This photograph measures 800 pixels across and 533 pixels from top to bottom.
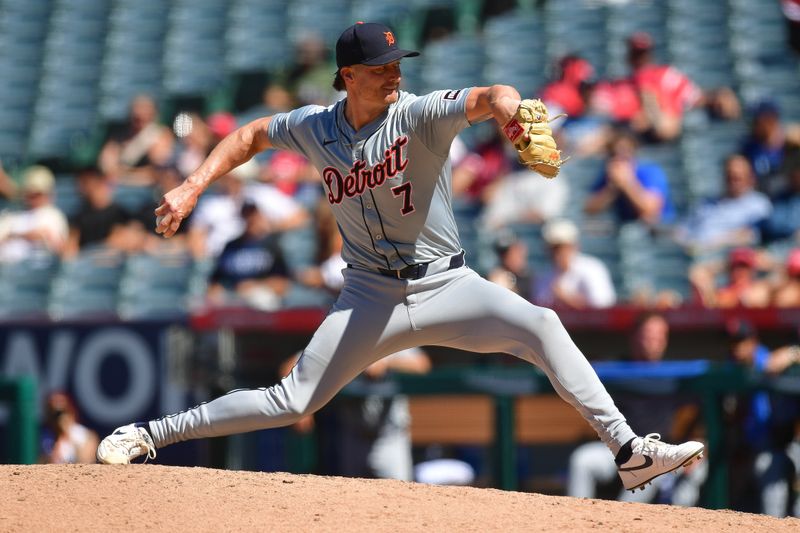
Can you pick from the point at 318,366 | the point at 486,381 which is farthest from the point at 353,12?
the point at 318,366

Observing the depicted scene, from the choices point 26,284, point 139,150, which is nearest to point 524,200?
point 139,150

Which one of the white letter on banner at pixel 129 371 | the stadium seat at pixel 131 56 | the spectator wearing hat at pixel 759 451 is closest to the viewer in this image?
the spectator wearing hat at pixel 759 451

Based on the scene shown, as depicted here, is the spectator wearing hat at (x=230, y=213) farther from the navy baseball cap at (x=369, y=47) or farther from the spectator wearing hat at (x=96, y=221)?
the navy baseball cap at (x=369, y=47)

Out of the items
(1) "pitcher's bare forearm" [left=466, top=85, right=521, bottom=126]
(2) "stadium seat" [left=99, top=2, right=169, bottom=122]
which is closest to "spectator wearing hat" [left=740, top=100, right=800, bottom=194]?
(1) "pitcher's bare forearm" [left=466, top=85, right=521, bottom=126]

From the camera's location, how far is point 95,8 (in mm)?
12992

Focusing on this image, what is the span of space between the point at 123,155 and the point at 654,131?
4.43 m

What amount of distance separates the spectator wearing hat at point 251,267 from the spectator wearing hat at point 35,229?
1.79m

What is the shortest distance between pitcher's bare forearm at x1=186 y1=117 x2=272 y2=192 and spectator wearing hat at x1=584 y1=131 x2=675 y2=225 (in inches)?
170

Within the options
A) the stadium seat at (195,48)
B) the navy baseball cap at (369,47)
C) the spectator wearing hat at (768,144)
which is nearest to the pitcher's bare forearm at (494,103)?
the navy baseball cap at (369,47)

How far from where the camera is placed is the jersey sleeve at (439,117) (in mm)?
4180

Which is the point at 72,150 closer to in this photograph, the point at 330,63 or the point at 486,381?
the point at 330,63

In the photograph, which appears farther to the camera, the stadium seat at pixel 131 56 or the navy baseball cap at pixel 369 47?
the stadium seat at pixel 131 56

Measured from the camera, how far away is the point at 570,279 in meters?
7.61

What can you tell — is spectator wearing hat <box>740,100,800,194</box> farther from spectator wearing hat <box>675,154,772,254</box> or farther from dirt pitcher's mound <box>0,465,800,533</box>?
dirt pitcher's mound <box>0,465,800,533</box>
